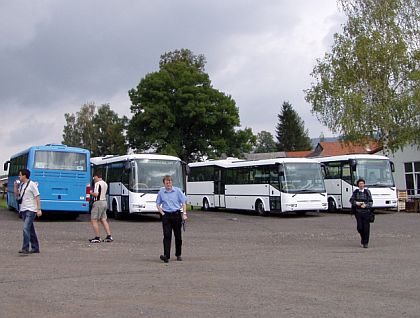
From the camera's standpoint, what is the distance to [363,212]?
16.2m

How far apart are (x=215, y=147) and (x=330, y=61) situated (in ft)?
63.4

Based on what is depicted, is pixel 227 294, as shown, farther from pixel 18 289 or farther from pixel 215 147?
pixel 215 147

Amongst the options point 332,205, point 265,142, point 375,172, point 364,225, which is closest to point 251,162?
point 332,205

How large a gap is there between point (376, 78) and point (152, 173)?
68.5 ft

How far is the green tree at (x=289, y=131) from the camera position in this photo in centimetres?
10012

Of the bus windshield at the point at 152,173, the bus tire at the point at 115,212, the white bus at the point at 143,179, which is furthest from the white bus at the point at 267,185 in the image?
the bus tire at the point at 115,212

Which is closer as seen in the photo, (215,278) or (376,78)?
(215,278)

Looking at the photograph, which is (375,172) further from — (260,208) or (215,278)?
(215,278)

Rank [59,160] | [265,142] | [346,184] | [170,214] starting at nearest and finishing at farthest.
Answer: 1. [170,214]
2. [59,160]
3. [346,184]
4. [265,142]

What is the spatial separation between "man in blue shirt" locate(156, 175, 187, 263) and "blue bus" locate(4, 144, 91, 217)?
12.4m

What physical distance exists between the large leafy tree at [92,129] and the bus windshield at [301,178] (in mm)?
54209

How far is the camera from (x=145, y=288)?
30.8ft

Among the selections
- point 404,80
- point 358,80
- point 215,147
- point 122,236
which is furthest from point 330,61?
point 122,236

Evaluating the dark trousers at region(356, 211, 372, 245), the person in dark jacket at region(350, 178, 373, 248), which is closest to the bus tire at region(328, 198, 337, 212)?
the person in dark jacket at region(350, 178, 373, 248)
